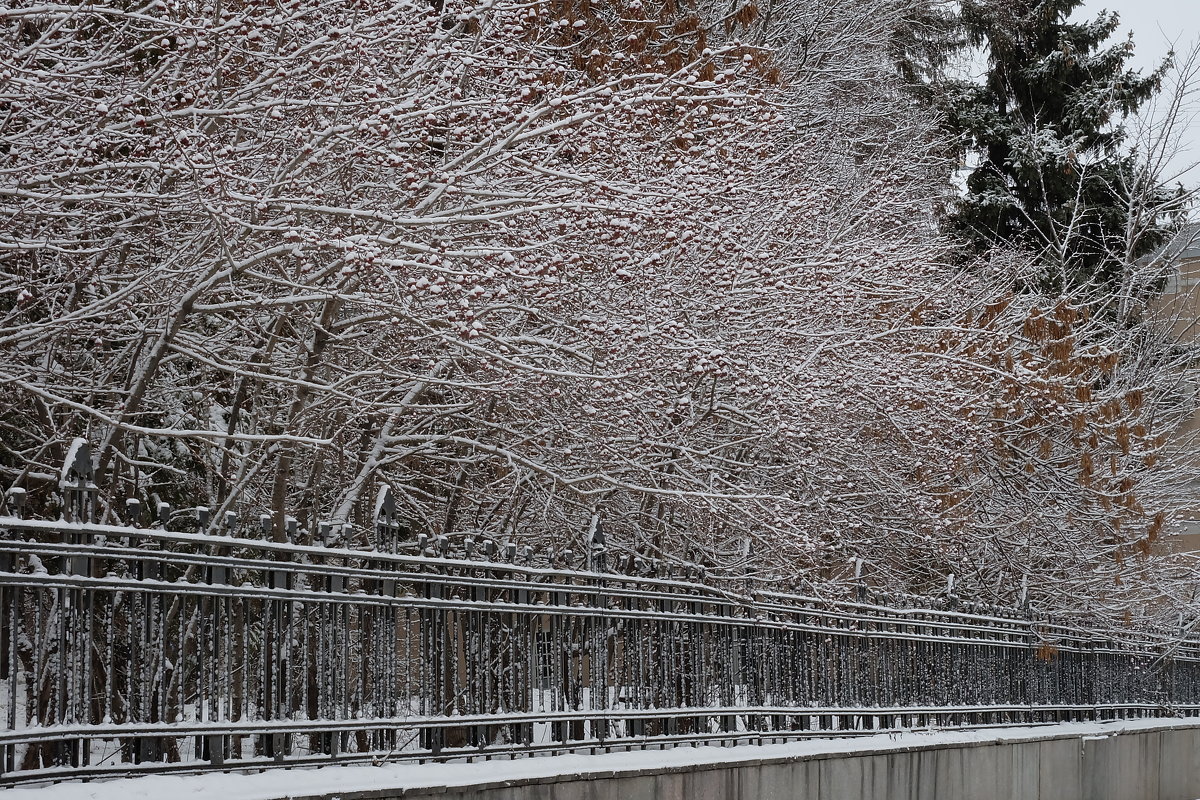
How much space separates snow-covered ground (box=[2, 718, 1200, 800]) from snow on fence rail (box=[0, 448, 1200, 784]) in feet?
0.40

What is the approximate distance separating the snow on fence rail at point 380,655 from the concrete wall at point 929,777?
37 centimetres

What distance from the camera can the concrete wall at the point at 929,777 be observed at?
8164 millimetres

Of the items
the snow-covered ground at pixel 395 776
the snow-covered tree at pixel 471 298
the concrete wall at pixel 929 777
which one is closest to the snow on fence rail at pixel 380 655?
the snow-covered ground at pixel 395 776

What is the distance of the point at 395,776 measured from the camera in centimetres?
690

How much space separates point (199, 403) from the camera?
12.2 meters

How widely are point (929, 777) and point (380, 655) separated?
670cm

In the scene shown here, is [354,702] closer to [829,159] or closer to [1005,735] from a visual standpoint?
[1005,735]

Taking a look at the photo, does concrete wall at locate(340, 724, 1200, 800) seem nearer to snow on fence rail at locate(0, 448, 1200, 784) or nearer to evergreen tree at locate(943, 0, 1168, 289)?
snow on fence rail at locate(0, 448, 1200, 784)

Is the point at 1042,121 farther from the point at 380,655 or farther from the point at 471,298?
the point at 380,655

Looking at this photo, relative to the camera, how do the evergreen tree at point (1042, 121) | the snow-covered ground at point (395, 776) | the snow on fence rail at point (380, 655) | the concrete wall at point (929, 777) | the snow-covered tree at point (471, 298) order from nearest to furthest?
the snow-covered ground at point (395, 776) < the snow on fence rail at point (380, 655) < the concrete wall at point (929, 777) < the snow-covered tree at point (471, 298) < the evergreen tree at point (1042, 121)

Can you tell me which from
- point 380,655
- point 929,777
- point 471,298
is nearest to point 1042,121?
point 929,777

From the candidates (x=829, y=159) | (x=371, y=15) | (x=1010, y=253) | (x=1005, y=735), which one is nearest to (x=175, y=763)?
(x=371, y=15)

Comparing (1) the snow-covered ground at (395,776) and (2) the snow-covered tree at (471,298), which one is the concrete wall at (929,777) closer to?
(1) the snow-covered ground at (395,776)

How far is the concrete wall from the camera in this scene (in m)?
8.16
